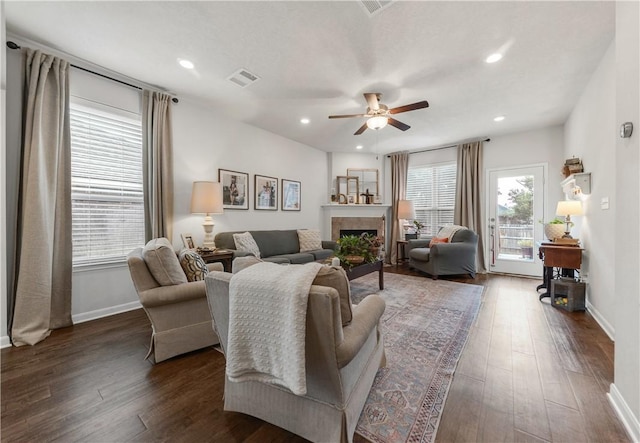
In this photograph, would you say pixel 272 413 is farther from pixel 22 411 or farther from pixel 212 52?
pixel 212 52

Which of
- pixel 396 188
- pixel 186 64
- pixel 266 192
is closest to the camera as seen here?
pixel 186 64

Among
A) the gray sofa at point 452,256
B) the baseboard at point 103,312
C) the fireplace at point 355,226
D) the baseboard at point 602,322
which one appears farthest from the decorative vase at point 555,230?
the baseboard at point 103,312

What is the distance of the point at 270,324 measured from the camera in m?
1.14

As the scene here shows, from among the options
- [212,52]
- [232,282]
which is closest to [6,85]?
[212,52]

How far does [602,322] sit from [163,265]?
161 inches

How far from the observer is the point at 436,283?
14.0 ft

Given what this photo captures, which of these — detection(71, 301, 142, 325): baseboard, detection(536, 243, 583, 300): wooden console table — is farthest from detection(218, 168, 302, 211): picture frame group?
detection(536, 243, 583, 300): wooden console table

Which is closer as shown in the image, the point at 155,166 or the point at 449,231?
the point at 155,166

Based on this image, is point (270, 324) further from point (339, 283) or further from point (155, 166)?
point (155, 166)

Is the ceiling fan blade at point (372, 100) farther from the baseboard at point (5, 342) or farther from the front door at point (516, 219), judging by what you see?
the baseboard at point (5, 342)

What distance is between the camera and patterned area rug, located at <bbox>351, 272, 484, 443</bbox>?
1.38 metres

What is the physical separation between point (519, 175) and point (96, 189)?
259 inches

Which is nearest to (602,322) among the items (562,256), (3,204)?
(562,256)

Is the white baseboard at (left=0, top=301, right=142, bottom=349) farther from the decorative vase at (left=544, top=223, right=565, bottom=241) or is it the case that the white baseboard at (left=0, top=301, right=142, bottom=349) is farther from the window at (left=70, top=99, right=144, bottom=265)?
the decorative vase at (left=544, top=223, right=565, bottom=241)
